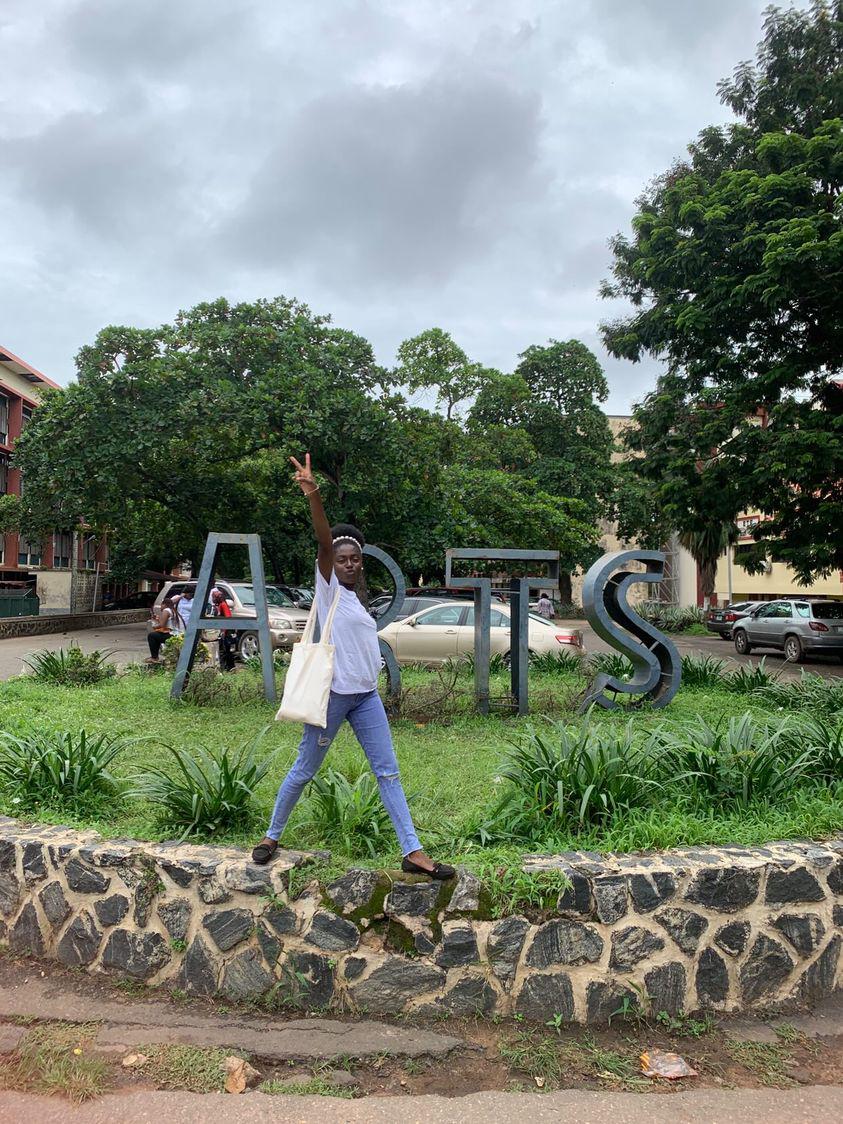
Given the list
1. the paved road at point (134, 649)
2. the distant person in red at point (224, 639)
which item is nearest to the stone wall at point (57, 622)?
the paved road at point (134, 649)

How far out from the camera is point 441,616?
13180 mm

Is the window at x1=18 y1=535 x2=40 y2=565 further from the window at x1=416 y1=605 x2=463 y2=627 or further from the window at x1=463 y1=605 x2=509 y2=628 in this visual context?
the window at x1=463 y1=605 x2=509 y2=628

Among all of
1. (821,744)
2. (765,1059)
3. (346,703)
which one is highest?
(346,703)

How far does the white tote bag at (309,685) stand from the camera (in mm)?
3645

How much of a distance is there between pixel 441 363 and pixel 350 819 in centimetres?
3086

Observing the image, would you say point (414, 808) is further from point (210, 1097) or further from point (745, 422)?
point (745, 422)

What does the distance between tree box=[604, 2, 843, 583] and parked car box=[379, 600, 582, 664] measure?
520 cm

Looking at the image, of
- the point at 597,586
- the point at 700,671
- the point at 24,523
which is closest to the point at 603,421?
the point at 24,523

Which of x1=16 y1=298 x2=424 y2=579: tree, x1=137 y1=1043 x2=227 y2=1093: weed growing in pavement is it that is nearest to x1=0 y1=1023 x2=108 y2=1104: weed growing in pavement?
x1=137 y1=1043 x2=227 y2=1093: weed growing in pavement

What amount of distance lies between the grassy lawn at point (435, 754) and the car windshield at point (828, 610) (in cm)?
1118

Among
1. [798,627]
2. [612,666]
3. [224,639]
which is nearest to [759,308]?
[798,627]

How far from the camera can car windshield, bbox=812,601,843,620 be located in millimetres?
19250

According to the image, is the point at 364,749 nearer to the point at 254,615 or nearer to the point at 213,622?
the point at 213,622

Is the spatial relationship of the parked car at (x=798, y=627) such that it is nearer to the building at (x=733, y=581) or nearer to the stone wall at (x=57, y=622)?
the building at (x=733, y=581)
